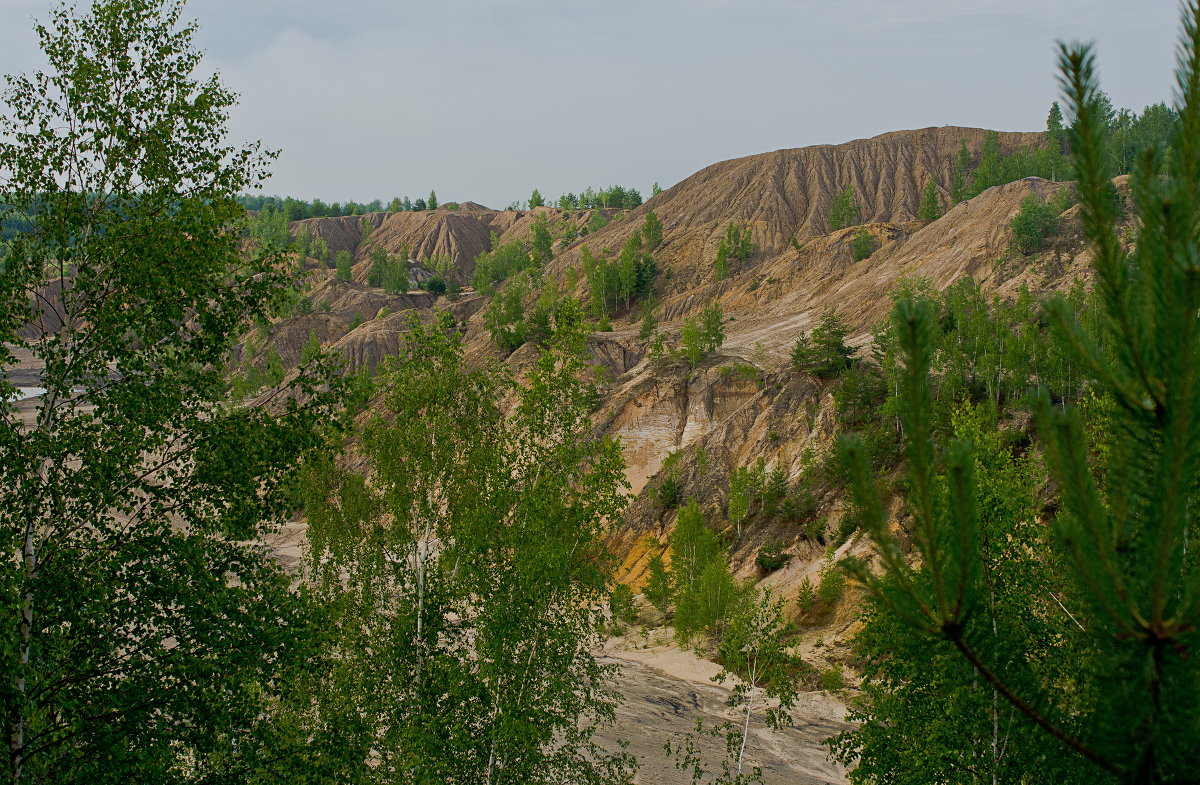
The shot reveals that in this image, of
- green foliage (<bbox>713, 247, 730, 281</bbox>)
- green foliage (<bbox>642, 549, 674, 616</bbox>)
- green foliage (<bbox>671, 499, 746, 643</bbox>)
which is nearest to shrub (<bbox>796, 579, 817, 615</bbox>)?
green foliage (<bbox>671, 499, 746, 643</bbox>)

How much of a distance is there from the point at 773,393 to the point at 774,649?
38887 millimetres

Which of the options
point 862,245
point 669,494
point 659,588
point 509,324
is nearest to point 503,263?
point 509,324

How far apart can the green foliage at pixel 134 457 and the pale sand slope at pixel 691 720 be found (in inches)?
601

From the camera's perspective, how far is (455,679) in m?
11.8

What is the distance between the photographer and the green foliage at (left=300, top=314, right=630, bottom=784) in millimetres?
11789

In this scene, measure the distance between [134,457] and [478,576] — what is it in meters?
5.81

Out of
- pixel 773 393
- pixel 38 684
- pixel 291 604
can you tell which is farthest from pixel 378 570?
pixel 773 393

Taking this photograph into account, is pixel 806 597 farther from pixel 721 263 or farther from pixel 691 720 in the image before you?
pixel 721 263

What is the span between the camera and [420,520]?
47.9 ft

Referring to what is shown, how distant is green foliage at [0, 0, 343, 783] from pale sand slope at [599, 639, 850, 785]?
15.3 m

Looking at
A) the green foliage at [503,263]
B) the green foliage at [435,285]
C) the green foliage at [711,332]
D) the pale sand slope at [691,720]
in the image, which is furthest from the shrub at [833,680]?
the green foliage at [435,285]

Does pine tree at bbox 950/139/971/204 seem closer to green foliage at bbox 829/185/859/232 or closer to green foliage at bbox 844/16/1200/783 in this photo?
green foliage at bbox 829/185/859/232

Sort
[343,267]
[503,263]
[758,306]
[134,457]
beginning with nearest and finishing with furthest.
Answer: [134,457], [758,306], [503,263], [343,267]

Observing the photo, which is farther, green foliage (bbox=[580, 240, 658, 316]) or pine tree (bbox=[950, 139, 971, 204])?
pine tree (bbox=[950, 139, 971, 204])
